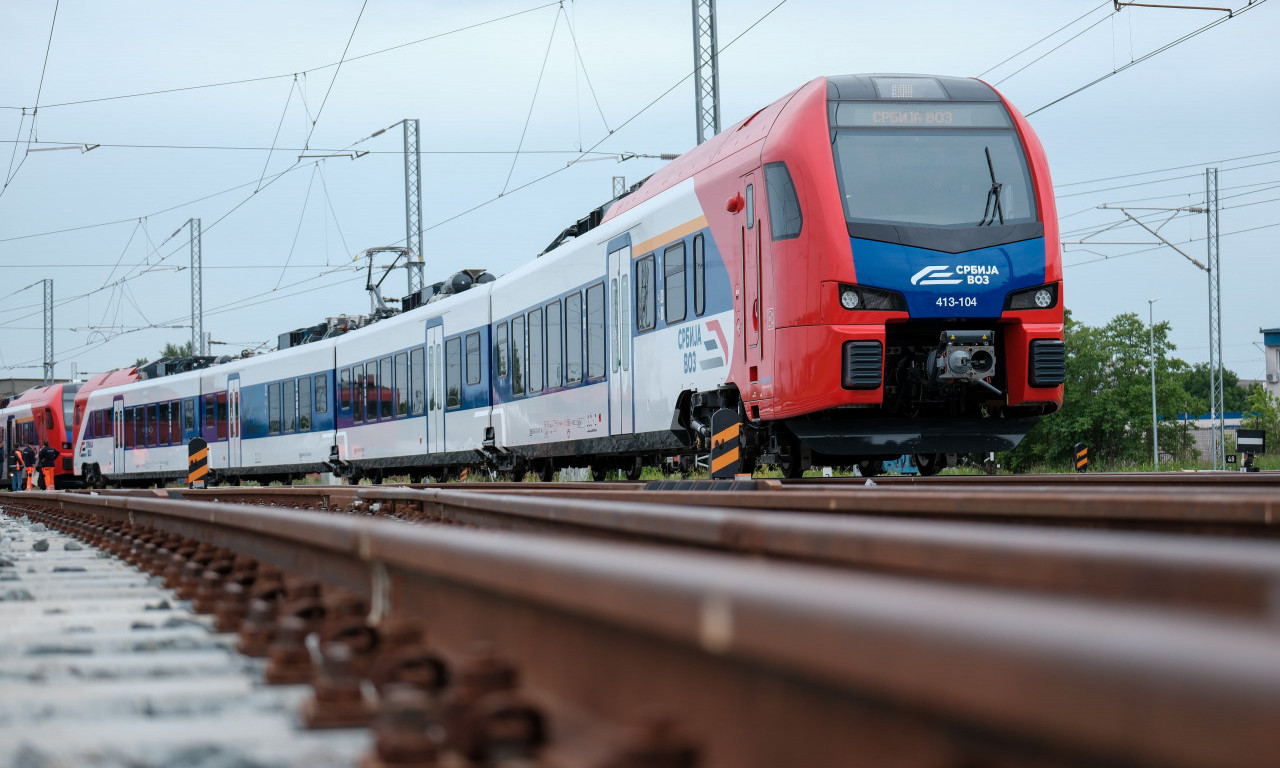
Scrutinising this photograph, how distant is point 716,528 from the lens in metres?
3.76

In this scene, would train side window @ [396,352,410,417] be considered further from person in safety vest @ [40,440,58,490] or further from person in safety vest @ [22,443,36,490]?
person in safety vest @ [22,443,36,490]

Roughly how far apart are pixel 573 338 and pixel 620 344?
1.67 m

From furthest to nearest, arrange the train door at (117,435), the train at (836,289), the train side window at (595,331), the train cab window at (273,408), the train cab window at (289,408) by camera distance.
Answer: the train door at (117,435), the train cab window at (273,408), the train cab window at (289,408), the train side window at (595,331), the train at (836,289)

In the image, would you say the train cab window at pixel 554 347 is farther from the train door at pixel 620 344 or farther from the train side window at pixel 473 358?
the train side window at pixel 473 358

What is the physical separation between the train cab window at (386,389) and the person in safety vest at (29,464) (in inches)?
586

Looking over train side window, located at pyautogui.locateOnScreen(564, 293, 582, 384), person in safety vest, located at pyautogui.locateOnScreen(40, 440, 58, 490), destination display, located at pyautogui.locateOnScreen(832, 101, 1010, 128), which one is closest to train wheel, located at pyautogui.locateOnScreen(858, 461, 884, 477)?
train side window, located at pyautogui.locateOnScreen(564, 293, 582, 384)

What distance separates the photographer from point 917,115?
11.3 meters

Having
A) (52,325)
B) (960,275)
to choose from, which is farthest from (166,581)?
(52,325)

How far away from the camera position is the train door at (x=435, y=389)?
2136 centimetres

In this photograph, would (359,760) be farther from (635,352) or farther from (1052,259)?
Result: (635,352)

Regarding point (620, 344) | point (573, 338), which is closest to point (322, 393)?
point (573, 338)

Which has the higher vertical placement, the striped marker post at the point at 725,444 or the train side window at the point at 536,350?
the train side window at the point at 536,350

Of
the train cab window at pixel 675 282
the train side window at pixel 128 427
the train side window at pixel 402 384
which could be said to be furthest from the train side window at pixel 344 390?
the train cab window at pixel 675 282

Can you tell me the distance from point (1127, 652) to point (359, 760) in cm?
134
